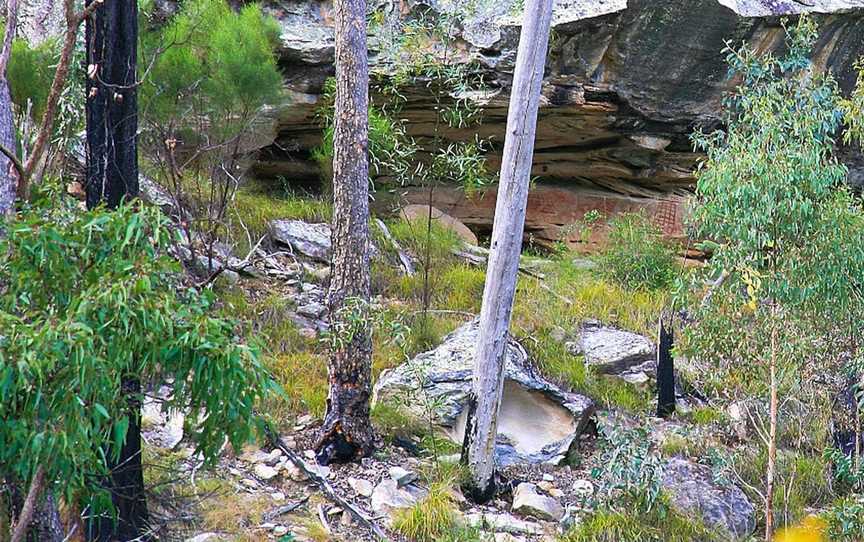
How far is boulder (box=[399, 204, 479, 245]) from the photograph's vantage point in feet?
42.1

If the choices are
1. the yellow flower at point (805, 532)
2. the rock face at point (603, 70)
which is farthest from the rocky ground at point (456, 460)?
the rock face at point (603, 70)

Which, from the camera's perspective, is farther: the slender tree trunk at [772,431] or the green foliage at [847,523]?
the slender tree trunk at [772,431]

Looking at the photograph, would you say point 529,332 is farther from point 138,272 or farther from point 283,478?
point 138,272

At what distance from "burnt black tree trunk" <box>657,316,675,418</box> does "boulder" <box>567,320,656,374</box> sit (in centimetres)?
58

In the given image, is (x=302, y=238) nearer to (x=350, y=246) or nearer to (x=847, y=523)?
(x=350, y=246)

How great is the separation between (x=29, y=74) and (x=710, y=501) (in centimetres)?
753

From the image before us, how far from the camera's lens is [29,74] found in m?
8.62

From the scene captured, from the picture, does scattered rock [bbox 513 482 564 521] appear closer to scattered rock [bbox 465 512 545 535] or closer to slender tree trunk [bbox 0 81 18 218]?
scattered rock [bbox 465 512 545 535]

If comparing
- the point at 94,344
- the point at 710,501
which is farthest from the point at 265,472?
the point at 94,344

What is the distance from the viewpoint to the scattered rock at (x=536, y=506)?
7168mm

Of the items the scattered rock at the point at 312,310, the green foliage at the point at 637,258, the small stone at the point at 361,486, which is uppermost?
the green foliage at the point at 637,258

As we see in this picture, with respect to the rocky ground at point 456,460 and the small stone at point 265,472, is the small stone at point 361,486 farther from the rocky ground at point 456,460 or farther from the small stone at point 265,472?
the small stone at point 265,472

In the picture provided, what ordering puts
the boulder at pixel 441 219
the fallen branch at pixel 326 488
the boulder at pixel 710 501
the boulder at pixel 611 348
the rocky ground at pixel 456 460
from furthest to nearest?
the boulder at pixel 441 219, the boulder at pixel 611 348, the boulder at pixel 710 501, the rocky ground at pixel 456 460, the fallen branch at pixel 326 488

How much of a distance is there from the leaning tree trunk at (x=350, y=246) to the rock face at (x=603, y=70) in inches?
124
